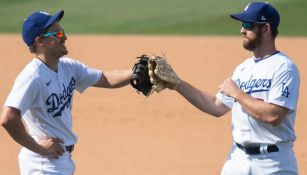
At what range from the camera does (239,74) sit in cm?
601

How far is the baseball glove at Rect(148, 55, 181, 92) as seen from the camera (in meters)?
6.12

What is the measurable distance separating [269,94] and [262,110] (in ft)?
0.57

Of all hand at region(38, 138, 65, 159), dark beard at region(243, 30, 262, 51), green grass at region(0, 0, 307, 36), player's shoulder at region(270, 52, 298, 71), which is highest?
dark beard at region(243, 30, 262, 51)

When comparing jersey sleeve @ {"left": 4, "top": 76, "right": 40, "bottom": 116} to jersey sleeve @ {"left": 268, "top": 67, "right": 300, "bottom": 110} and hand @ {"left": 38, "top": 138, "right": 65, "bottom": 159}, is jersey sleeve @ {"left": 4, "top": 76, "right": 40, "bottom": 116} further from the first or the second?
jersey sleeve @ {"left": 268, "top": 67, "right": 300, "bottom": 110}

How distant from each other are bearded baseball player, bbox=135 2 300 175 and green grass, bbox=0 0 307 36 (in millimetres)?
17925

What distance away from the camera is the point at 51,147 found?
5.77 meters

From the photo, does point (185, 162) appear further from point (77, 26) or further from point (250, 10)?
point (77, 26)

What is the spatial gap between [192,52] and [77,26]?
7.74 m

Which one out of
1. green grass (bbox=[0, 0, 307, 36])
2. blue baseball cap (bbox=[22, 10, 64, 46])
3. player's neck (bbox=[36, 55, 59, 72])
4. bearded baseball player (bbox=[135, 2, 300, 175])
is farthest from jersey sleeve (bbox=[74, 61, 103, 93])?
green grass (bbox=[0, 0, 307, 36])

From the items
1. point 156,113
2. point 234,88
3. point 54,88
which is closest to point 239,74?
point 234,88

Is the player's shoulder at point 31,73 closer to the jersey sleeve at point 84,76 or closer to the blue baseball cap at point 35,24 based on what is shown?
the blue baseball cap at point 35,24

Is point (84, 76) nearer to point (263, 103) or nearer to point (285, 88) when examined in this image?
point (263, 103)

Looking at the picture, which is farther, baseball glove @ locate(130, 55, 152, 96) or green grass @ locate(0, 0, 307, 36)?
green grass @ locate(0, 0, 307, 36)

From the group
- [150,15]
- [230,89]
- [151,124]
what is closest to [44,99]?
[230,89]
